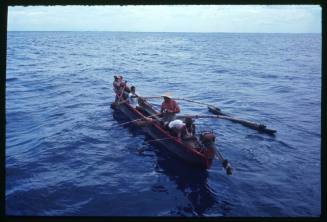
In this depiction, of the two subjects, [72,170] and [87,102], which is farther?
[87,102]

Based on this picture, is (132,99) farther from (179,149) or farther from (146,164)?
(179,149)

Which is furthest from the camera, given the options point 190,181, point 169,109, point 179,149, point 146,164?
point 169,109

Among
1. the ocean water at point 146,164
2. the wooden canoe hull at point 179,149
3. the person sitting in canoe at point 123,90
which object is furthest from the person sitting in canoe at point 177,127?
the person sitting in canoe at point 123,90

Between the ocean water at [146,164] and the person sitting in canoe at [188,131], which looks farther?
the person sitting in canoe at [188,131]

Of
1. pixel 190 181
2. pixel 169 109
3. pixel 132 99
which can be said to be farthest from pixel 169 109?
pixel 132 99

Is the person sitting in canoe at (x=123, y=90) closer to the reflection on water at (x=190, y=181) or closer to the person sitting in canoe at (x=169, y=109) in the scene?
the person sitting in canoe at (x=169, y=109)

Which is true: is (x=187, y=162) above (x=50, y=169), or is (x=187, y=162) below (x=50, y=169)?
above

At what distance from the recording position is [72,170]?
11.4 m

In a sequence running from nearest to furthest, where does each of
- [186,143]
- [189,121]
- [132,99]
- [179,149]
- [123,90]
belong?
[186,143] → [179,149] → [189,121] → [132,99] → [123,90]

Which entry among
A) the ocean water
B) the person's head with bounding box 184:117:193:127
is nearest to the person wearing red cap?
the person's head with bounding box 184:117:193:127

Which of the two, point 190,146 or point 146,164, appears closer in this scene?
point 190,146
